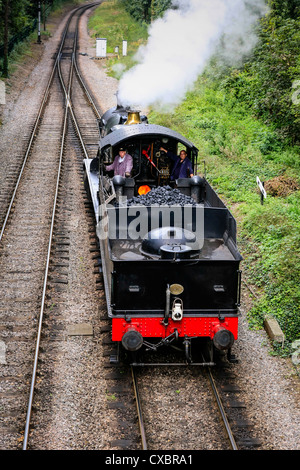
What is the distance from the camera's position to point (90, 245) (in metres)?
12.1

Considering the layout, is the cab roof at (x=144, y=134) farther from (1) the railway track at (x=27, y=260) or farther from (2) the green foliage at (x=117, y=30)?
(2) the green foliage at (x=117, y=30)

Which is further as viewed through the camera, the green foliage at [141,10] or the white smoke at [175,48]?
the green foliage at [141,10]

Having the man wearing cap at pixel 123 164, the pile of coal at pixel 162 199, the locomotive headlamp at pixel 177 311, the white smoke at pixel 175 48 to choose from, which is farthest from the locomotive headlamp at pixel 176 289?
the white smoke at pixel 175 48

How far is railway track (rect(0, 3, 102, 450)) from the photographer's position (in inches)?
284

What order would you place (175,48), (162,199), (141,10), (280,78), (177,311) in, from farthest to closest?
(141,10), (280,78), (175,48), (162,199), (177,311)

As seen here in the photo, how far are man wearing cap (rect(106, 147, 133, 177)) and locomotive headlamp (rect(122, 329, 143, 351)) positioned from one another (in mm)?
3932

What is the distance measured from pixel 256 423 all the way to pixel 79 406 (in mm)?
2172

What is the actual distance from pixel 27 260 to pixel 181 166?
360 cm

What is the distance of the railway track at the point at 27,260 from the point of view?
722 centimetres

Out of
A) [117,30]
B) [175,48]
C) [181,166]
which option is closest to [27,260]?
[181,166]

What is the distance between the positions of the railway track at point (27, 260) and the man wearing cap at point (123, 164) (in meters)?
2.26

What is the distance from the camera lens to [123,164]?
10.5m

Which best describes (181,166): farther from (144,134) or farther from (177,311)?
(177,311)
